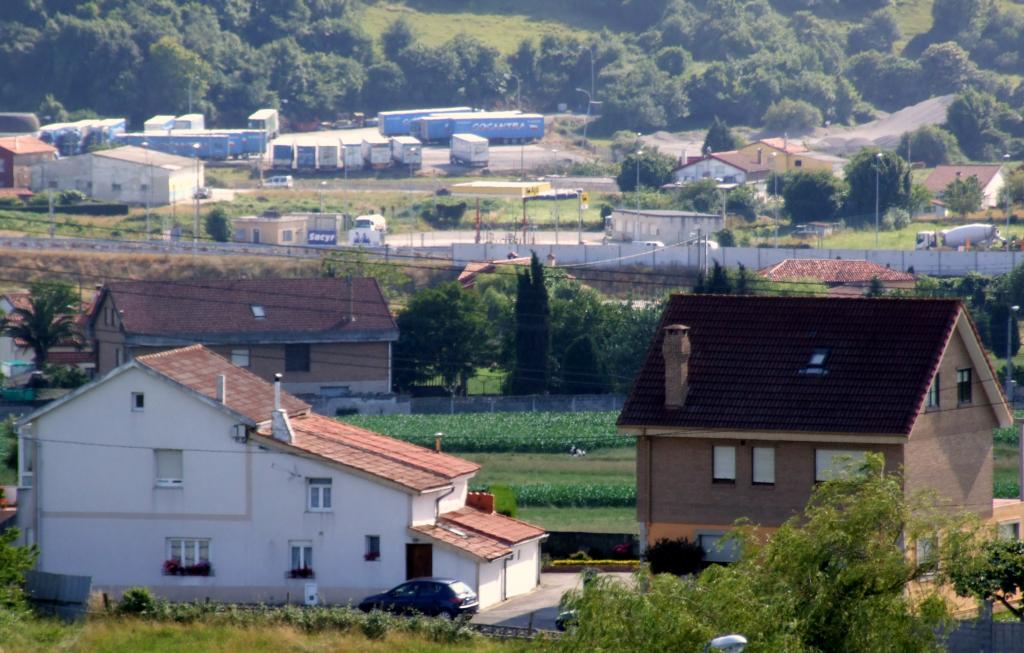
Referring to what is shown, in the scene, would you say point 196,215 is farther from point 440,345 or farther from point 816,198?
point 440,345

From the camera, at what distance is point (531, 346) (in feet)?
274

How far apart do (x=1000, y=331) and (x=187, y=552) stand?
178 feet

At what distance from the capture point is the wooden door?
4203cm

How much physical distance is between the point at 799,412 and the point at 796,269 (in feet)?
224

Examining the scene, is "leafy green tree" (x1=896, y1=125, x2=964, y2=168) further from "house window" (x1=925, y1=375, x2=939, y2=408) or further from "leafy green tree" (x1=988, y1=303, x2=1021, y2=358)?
"house window" (x1=925, y1=375, x2=939, y2=408)

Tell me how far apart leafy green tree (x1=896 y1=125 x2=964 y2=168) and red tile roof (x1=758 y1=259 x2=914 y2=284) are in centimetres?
7502

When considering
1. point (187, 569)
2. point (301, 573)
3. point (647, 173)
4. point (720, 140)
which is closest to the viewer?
point (301, 573)

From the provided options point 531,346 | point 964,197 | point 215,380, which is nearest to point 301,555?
point 215,380

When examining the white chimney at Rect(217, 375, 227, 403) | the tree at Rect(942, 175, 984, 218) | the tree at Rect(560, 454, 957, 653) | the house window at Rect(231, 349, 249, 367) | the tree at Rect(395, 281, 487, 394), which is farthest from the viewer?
the tree at Rect(942, 175, 984, 218)

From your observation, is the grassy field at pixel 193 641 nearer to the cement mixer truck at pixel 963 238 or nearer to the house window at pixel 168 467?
the house window at pixel 168 467

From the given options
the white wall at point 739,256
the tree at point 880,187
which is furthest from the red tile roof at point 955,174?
the white wall at point 739,256

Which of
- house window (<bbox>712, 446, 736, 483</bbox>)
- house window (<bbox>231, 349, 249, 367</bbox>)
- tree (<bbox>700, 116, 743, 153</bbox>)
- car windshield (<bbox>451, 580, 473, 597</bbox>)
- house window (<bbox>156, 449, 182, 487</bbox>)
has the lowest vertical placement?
car windshield (<bbox>451, 580, 473, 597</bbox>)

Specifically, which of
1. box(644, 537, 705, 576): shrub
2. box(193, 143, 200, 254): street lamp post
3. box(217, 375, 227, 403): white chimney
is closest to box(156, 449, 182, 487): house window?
box(217, 375, 227, 403): white chimney

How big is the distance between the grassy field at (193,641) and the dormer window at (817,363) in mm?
9452
